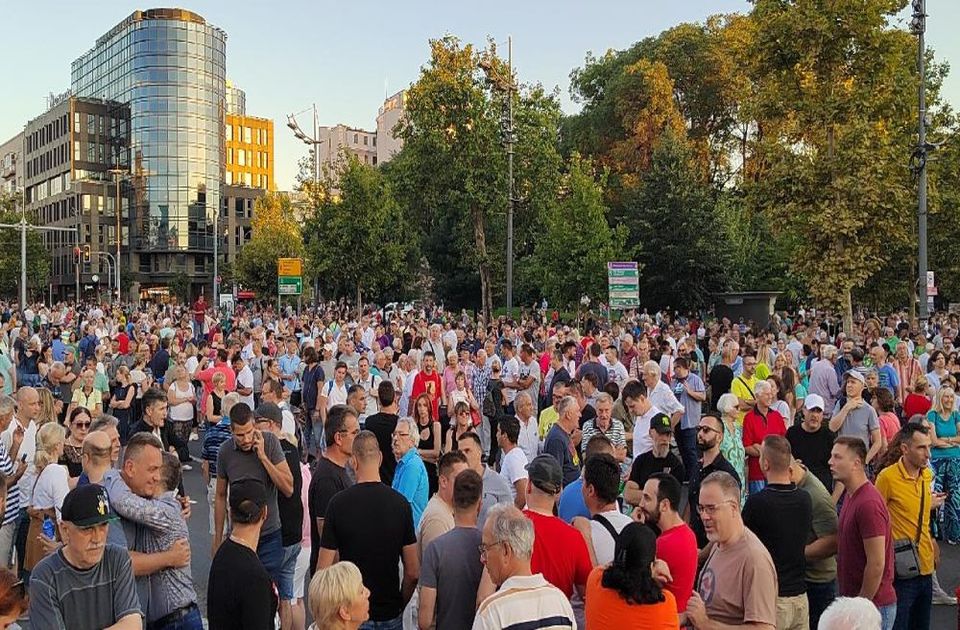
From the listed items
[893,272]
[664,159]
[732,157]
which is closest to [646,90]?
[732,157]

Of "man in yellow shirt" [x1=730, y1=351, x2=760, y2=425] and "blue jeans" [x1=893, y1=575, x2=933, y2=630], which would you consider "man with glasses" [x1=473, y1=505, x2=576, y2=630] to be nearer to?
"blue jeans" [x1=893, y1=575, x2=933, y2=630]

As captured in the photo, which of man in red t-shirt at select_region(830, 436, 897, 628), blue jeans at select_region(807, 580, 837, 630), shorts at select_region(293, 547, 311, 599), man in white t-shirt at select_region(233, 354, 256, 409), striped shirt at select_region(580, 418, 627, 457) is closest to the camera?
man in red t-shirt at select_region(830, 436, 897, 628)

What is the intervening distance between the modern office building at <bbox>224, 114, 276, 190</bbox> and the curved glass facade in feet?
71.6

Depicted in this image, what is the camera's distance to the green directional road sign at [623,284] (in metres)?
23.5

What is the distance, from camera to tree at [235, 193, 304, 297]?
211 ft

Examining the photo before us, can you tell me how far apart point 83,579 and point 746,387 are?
8.29 metres

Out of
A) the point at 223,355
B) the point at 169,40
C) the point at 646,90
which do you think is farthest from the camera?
the point at 169,40

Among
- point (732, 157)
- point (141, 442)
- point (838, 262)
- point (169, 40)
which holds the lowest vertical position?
point (141, 442)

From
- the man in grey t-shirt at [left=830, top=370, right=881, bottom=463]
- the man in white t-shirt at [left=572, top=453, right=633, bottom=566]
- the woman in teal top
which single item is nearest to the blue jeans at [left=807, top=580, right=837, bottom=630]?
the man in white t-shirt at [left=572, top=453, right=633, bottom=566]

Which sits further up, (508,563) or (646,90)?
(646,90)

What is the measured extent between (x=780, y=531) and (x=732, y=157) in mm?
49975

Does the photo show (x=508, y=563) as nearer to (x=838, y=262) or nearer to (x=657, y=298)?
(x=838, y=262)

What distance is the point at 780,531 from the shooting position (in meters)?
5.24

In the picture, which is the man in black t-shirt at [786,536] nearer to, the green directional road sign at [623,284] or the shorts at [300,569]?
the shorts at [300,569]
